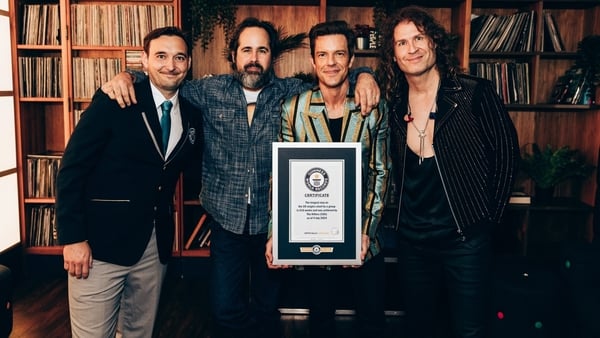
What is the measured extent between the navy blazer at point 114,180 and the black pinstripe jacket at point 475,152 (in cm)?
119

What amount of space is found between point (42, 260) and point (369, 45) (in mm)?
3162

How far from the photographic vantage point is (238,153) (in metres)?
2.40

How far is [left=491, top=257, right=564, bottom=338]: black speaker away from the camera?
2.65 metres

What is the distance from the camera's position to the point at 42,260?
406 cm

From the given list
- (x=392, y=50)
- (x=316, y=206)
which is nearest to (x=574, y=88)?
(x=392, y=50)

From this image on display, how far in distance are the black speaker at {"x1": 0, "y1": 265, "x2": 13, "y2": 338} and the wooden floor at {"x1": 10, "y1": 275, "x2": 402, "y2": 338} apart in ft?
1.93

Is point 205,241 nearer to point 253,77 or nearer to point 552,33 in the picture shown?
point 253,77

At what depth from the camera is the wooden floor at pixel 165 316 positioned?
3092 mm

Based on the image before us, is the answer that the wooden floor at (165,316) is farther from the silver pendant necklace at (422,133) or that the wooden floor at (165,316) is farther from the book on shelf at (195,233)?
the silver pendant necklace at (422,133)

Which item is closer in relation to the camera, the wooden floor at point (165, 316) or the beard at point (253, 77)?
the beard at point (253, 77)

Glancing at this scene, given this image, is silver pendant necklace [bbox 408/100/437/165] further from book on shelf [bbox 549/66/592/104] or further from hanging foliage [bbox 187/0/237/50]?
book on shelf [bbox 549/66/592/104]

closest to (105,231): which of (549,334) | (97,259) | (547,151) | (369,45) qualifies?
(97,259)

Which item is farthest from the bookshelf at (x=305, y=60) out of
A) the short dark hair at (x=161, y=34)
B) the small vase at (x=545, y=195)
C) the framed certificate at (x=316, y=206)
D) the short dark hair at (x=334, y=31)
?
the framed certificate at (x=316, y=206)

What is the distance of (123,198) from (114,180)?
83 mm
